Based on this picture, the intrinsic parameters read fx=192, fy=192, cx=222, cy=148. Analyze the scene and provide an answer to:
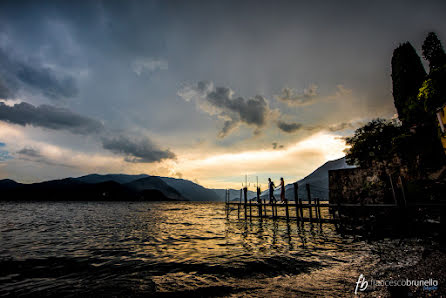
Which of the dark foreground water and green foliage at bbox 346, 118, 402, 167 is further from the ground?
green foliage at bbox 346, 118, 402, 167

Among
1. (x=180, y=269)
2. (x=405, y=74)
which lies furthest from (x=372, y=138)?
(x=180, y=269)

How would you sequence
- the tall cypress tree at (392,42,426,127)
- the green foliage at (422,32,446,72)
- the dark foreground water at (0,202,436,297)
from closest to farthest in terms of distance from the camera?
the dark foreground water at (0,202,436,297)
the green foliage at (422,32,446,72)
the tall cypress tree at (392,42,426,127)

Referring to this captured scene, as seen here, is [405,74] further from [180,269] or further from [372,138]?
[180,269]

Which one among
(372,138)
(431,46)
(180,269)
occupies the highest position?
(431,46)

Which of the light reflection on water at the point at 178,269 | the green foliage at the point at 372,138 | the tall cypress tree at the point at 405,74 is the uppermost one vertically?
the tall cypress tree at the point at 405,74

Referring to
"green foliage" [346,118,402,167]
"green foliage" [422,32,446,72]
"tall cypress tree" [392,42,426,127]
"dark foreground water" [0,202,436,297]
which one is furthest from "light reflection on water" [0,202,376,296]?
"tall cypress tree" [392,42,426,127]

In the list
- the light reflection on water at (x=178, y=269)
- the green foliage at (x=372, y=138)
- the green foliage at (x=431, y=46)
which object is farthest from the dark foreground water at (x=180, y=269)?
the green foliage at (x=431, y=46)

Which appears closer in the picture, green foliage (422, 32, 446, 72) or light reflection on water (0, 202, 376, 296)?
light reflection on water (0, 202, 376, 296)

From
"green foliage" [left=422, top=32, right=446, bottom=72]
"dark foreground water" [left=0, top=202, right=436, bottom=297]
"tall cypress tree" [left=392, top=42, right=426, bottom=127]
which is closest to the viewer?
"dark foreground water" [left=0, top=202, right=436, bottom=297]

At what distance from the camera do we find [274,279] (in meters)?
5.53

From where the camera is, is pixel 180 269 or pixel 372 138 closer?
pixel 180 269

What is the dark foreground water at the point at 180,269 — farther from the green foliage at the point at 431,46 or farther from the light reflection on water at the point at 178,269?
the green foliage at the point at 431,46

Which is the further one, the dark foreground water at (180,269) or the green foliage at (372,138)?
the green foliage at (372,138)

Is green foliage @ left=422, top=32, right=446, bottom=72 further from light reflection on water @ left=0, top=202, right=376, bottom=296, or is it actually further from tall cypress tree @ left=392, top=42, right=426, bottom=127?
light reflection on water @ left=0, top=202, right=376, bottom=296
